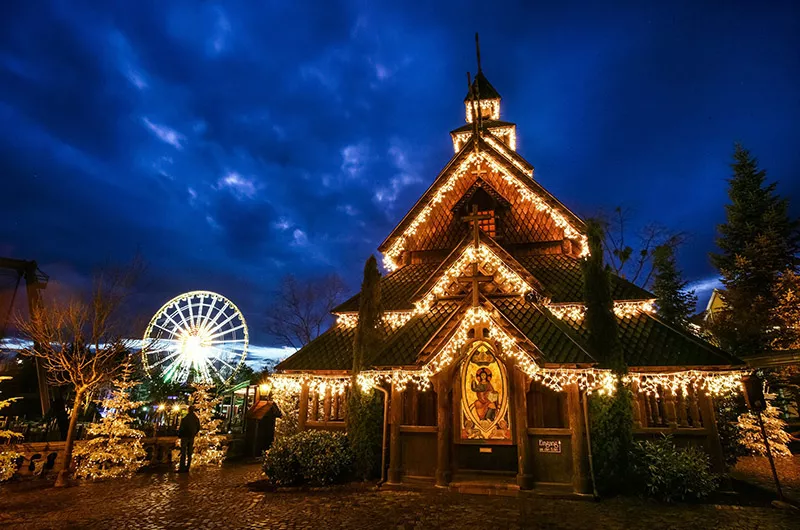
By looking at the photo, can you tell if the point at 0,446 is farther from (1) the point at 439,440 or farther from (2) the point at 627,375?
(2) the point at 627,375

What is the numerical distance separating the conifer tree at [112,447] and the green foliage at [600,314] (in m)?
15.3

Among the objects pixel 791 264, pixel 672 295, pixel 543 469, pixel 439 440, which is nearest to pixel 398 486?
pixel 439 440

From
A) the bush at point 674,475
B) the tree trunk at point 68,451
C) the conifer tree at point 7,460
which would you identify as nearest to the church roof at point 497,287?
the bush at point 674,475

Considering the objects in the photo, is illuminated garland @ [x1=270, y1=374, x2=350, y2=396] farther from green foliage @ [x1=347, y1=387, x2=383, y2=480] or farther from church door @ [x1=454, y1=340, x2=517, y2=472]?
church door @ [x1=454, y1=340, x2=517, y2=472]

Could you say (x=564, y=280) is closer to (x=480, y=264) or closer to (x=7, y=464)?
(x=480, y=264)

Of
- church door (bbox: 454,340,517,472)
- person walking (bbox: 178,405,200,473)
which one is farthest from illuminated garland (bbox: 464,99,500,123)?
person walking (bbox: 178,405,200,473)

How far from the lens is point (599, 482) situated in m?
10.6

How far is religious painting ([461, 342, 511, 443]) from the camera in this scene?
1192 cm

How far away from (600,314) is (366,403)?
785 cm

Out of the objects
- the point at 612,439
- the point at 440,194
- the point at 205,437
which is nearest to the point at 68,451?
the point at 205,437

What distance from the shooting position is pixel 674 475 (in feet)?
33.5

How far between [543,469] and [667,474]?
120 inches

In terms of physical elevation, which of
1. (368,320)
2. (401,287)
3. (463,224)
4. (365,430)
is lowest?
(365,430)

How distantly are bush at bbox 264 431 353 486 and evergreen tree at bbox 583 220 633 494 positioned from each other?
734cm
